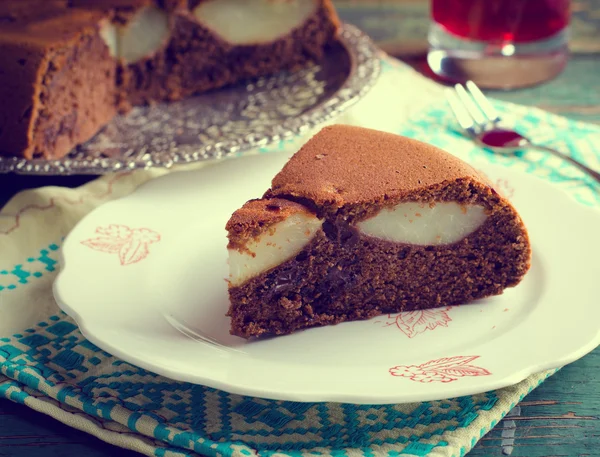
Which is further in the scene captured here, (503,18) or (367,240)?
(503,18)

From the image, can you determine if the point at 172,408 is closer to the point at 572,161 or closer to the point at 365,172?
the point at 365,172

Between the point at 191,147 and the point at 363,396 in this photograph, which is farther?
the point at 191,147

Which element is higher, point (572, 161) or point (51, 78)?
point (51, 78)

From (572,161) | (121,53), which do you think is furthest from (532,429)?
(121,53)

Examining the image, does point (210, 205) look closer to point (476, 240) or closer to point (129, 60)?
point (476, 240)

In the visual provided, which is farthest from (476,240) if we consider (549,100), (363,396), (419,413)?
(549,100)

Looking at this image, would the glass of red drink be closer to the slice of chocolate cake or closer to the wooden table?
the slice of chocolate cake

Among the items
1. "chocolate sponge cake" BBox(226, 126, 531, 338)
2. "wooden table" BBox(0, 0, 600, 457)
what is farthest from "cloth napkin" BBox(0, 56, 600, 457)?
"chocolate sponge cake" BBox(226, 126, 531, 338)
